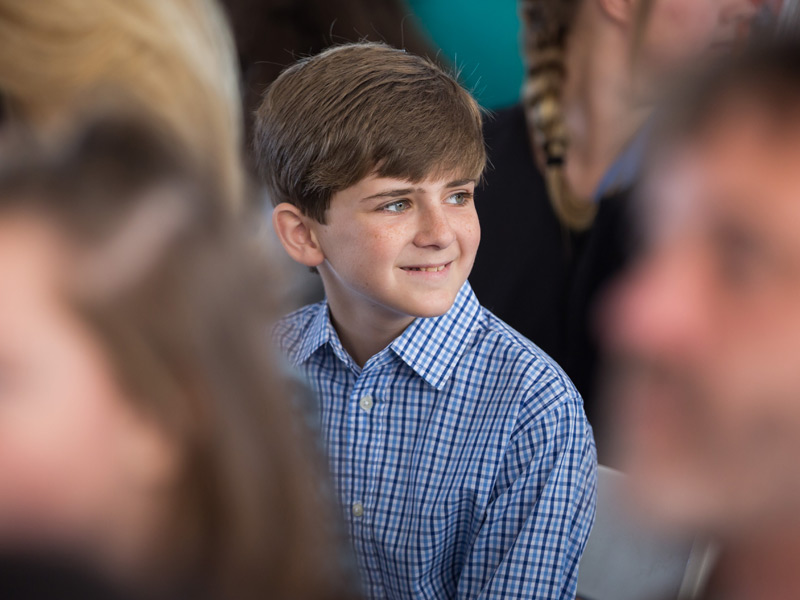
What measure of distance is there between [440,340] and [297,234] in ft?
0.67

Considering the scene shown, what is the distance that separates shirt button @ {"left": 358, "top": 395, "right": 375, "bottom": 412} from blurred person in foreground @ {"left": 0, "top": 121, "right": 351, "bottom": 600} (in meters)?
0.62

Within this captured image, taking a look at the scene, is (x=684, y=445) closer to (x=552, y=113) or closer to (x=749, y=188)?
(x=749, y=188)

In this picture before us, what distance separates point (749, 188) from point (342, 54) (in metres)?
0.59

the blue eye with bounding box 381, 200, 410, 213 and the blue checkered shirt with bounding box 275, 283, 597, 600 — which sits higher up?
the blue eye with bounding box 381, 200, 410, 213

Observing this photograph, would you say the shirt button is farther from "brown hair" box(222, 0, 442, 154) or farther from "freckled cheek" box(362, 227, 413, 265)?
"brown hair" box(222, 0, 442, 154)

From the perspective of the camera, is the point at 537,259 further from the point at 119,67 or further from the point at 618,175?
the point at 119,67

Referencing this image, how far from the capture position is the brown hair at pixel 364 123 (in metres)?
0.77

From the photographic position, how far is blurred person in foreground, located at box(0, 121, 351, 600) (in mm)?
193

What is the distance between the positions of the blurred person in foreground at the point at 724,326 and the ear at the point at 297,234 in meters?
0.54

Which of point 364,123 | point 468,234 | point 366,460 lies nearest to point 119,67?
point 364,123

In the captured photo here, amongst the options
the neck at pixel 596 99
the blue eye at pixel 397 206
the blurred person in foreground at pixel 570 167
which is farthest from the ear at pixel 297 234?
the neck at pixel 596 99

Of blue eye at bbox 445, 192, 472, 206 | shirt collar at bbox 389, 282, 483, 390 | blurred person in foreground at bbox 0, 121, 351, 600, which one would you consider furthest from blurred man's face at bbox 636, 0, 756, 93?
blurred person in foreground at bbox 0, 121, 351, 600

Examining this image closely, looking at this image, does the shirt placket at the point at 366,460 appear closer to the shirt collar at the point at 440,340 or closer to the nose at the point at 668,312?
the shirt collar at the point at 440,340

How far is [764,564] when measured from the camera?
36 centimetres
